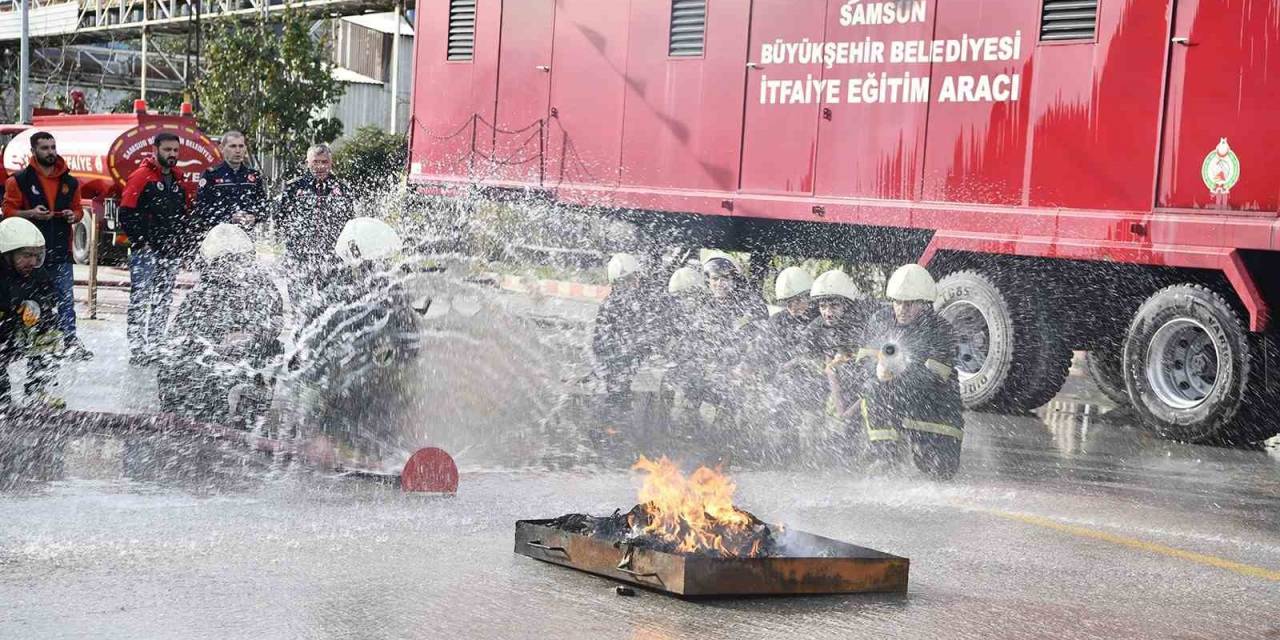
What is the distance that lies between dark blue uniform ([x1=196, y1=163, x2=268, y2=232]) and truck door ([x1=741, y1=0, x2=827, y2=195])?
15.0 ft

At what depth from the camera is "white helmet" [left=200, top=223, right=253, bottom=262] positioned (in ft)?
31.6

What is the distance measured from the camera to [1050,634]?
17.0 ft

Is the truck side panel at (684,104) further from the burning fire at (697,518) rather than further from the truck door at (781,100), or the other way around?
the burning fire at (697,518)

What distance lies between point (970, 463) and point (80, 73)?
47998mm

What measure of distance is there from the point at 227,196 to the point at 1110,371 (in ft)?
22.6

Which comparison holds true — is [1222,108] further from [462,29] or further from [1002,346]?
[462,29]

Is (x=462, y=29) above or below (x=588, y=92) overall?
above

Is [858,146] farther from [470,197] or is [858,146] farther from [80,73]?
[80,73]

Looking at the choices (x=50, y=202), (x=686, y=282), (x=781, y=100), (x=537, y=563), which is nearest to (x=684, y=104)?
(x=781, y=100)

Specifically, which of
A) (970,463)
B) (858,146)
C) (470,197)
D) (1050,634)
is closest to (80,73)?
(470,197)

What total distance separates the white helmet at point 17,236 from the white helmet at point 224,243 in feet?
3.63

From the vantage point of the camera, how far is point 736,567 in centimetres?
543

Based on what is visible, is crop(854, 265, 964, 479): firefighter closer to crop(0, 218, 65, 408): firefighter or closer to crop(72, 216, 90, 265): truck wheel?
crop(0, 218, 65, 408): firefighter

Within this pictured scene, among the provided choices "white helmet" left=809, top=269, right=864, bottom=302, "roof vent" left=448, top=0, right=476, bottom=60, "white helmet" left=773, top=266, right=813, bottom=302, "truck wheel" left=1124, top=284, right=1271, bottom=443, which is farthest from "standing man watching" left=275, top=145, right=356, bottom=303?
"roof vent" left=448, top=0, right=476, bottom=60
